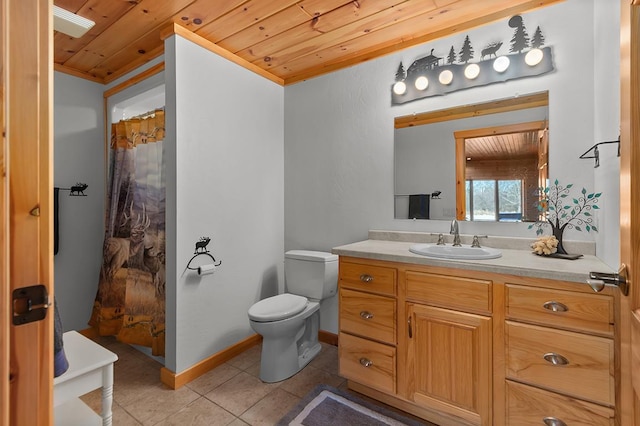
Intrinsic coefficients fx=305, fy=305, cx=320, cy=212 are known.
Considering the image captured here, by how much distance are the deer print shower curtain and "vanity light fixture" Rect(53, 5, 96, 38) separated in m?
0.66

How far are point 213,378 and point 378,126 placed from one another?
2.18 metres

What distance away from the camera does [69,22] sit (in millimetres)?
1642

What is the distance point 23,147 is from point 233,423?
1.65 meters

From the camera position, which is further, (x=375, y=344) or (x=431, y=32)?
(x=431, y=32)

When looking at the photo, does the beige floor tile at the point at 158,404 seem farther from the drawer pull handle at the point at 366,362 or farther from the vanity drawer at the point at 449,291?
the vanity drawer at the point at 449,291

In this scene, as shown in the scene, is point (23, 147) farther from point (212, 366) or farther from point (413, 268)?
point (212, 366)

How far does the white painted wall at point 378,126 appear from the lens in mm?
1697

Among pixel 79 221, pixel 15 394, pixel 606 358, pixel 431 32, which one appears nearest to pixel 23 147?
pixel 15 394

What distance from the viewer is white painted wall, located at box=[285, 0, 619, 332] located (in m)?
1.70

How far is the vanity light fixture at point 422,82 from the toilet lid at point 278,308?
1.75m

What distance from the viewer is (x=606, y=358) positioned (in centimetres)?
119

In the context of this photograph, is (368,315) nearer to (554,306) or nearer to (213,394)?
(554,306)

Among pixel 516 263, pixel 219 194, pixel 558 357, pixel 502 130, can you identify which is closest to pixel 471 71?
pixel 502 130

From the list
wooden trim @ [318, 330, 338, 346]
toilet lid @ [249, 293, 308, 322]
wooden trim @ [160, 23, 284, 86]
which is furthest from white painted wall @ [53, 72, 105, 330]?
wooden trim @ [318, 330, 338, 346]
